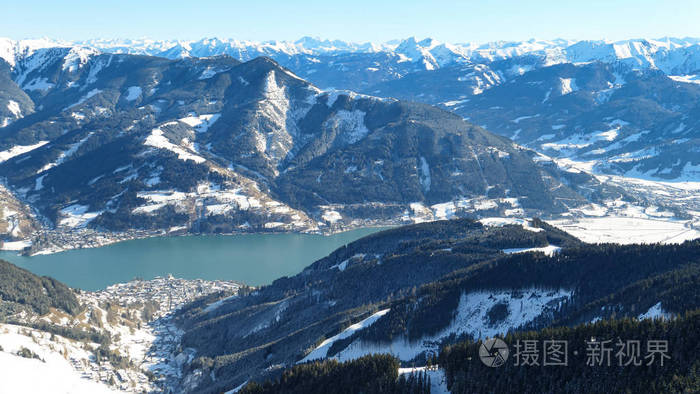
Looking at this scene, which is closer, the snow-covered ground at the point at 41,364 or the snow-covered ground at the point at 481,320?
A: the snow-covered ground at the point at 481,320

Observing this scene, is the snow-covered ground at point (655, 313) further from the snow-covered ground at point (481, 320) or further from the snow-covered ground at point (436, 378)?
the snow-covered ground at point (436, 378)

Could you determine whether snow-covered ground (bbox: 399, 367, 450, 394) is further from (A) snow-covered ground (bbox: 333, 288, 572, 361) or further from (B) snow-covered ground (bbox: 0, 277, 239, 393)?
(B) snow-covered ground (bbox: 0, 277, 239, 393)

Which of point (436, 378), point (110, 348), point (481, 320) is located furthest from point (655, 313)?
point (110, 348)

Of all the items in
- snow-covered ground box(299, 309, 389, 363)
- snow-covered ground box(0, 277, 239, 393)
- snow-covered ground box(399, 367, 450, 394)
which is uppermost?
snow-covered ground box(399, 367, 450, 394)

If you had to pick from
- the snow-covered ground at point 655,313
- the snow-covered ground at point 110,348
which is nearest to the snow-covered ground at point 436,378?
the snow-covered ground at point 655,313

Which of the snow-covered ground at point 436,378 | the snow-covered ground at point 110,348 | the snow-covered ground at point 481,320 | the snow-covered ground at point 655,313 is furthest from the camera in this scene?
the snow-covered ground at point 110,348

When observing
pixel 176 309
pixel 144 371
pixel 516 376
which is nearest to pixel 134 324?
pixel 176 309

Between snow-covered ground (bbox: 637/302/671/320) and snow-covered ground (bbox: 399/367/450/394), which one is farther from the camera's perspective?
snow-covered ground (bbox: 637/302/671/320)

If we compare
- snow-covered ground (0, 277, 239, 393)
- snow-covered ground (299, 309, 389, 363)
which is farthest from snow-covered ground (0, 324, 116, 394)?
snow-covered ground (299, 309, 389, 363)

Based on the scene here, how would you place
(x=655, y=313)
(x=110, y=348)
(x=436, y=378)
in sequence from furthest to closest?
(x=110, y=348)
(x=655, y=313)
(x=436, y=378)

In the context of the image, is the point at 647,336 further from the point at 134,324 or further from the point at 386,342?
the point at 134,324

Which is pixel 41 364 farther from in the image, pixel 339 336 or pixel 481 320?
pixel 481 320

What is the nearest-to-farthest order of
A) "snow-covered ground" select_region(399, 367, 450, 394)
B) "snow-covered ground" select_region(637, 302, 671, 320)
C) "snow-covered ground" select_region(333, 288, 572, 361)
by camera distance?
1. "snow-covered ground" select_region(399, 367, 450, 394)
2. "snow-covered ground" select_region(637, 302, 671, 320)
3. "snow-covered ground" select_region(333, 288, 572, 361)
